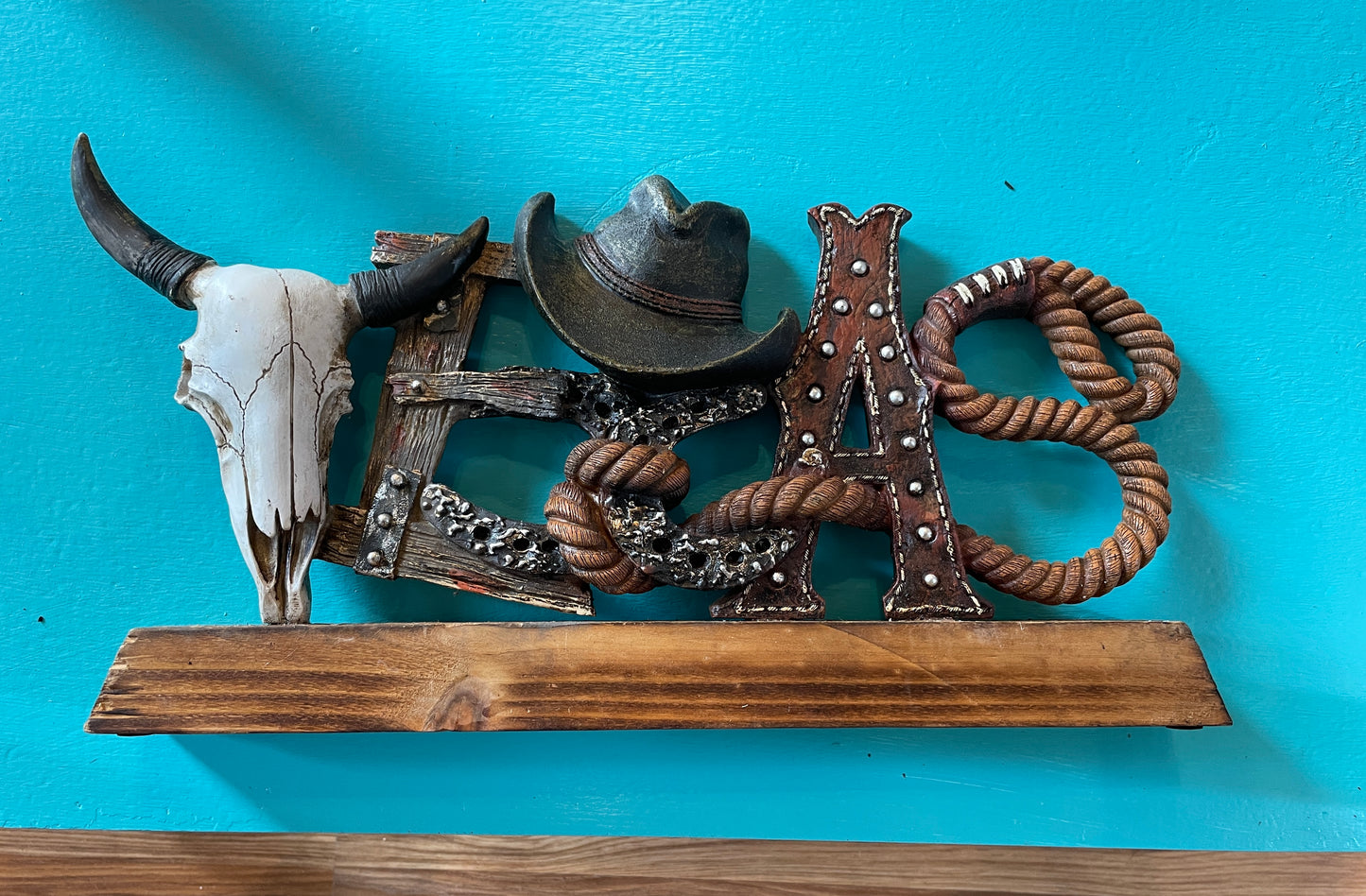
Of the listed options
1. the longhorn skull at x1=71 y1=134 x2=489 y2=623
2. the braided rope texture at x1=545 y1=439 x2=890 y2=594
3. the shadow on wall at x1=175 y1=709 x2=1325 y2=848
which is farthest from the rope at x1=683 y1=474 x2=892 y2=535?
the longhorn skull at x1=71 y1=134 x2=489 y2=623

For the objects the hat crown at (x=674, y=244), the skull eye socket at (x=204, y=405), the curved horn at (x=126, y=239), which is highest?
the hat crown at (x=674, y=244)

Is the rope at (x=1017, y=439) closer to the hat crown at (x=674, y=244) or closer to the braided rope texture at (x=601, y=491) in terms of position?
the braided rope texture at (x=601, y=491)

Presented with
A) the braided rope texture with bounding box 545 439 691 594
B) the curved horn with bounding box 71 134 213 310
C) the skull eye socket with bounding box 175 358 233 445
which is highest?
the curved horn with bounding box 71 134 213 310

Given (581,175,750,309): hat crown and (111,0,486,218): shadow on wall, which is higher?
(111,0,486,218): shadow on wall

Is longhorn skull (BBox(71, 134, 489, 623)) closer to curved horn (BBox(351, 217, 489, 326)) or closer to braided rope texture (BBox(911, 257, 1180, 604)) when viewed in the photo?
curved horn (BBox(351, 217, 489, 326))

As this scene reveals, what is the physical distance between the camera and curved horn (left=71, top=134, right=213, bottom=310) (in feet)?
2.43

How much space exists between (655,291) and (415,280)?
8.4 inches

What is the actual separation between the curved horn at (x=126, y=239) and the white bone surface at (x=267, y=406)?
1 centimetres

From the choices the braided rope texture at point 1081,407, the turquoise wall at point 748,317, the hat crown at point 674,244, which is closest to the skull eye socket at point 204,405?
the turquoise wall at point 748,317

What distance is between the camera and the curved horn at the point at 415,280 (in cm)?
76

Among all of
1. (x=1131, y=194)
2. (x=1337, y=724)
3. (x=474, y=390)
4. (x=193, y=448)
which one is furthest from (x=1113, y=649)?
(x=193, y=448)

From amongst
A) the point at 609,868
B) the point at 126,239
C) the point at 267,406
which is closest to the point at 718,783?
the point at 609,868

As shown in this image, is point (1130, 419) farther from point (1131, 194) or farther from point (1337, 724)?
point (1337, 724)

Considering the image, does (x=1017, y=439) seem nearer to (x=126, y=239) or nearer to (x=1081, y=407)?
(x=1081, y=407)
